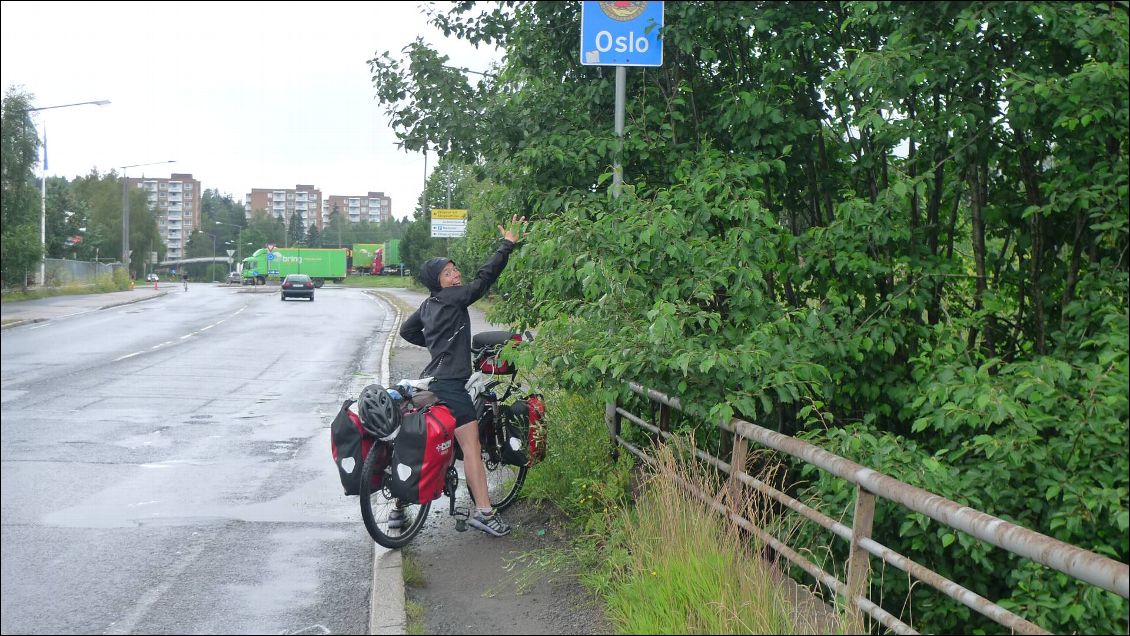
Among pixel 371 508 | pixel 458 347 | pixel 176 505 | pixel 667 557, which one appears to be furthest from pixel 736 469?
pixel 176 505

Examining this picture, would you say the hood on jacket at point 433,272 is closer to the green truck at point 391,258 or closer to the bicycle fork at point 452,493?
the bicycle fork at point 452,493

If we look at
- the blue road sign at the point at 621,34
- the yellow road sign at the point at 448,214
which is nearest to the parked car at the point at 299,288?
the yellow road sign at the point at 448,214

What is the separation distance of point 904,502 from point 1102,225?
340 cm

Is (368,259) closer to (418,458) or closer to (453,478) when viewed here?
(453,478)

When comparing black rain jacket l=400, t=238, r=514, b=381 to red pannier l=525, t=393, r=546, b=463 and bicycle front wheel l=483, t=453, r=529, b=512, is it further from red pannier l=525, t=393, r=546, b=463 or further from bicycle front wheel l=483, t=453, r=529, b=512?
bicycle front wheel l=483, t=453, r=529, b=512

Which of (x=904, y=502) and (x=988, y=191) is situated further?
(x=988, y=191)

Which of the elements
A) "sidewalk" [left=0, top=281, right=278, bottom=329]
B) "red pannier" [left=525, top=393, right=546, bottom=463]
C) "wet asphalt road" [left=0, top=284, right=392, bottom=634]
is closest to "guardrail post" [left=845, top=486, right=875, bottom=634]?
"wet asphalt road" [left=0, top=284, right=392, bottom=634]

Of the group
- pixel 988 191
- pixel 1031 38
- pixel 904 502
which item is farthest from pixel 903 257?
pixel 904 502

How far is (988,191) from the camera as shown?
749cm

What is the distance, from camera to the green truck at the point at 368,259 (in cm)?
11249

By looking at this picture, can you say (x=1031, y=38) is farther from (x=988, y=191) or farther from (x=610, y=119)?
(x=610, y=119)

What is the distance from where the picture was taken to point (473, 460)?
634 centimetres

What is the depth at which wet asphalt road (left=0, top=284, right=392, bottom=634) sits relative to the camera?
5.12m

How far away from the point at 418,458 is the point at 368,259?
111 meters
